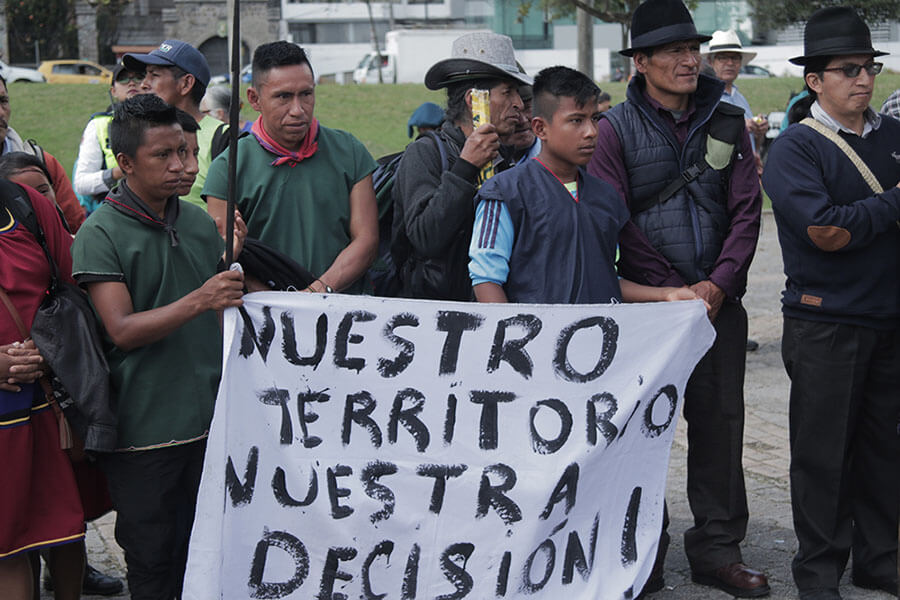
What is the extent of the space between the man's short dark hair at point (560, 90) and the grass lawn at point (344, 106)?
715 inches

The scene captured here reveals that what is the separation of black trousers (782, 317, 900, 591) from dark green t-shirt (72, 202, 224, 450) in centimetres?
236

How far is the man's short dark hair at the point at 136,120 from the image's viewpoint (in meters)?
3.94

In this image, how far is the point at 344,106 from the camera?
93.6 ft

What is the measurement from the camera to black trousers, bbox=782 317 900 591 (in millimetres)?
4598

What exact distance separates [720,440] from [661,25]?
5.69 ft

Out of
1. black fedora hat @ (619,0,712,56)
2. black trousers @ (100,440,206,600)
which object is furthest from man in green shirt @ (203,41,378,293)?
black fedora hat @ (619,0,712,56)

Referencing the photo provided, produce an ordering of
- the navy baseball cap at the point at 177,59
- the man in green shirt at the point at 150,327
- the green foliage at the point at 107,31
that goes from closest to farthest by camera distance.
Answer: the man in green shirt at the point at 150,327
the navy baseball cap at the point at 177,59
the green foliage at the point at 107,31

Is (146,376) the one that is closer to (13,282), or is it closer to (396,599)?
(13,282)

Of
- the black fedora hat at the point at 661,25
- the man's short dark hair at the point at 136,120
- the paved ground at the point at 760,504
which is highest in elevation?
the black fedora hat at the point at 661,25

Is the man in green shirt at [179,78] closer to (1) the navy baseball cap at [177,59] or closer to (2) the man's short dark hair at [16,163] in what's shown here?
(1) the navy baseball cap at [177,59]

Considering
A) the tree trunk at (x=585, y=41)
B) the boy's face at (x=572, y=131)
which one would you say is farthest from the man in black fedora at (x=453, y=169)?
the tree trunk at (x=585, y=41)

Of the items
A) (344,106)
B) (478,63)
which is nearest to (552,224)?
(478,63)

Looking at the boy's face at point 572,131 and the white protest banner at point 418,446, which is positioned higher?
the boy's face at point 572,131

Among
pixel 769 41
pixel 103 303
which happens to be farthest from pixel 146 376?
pixel 769 41
